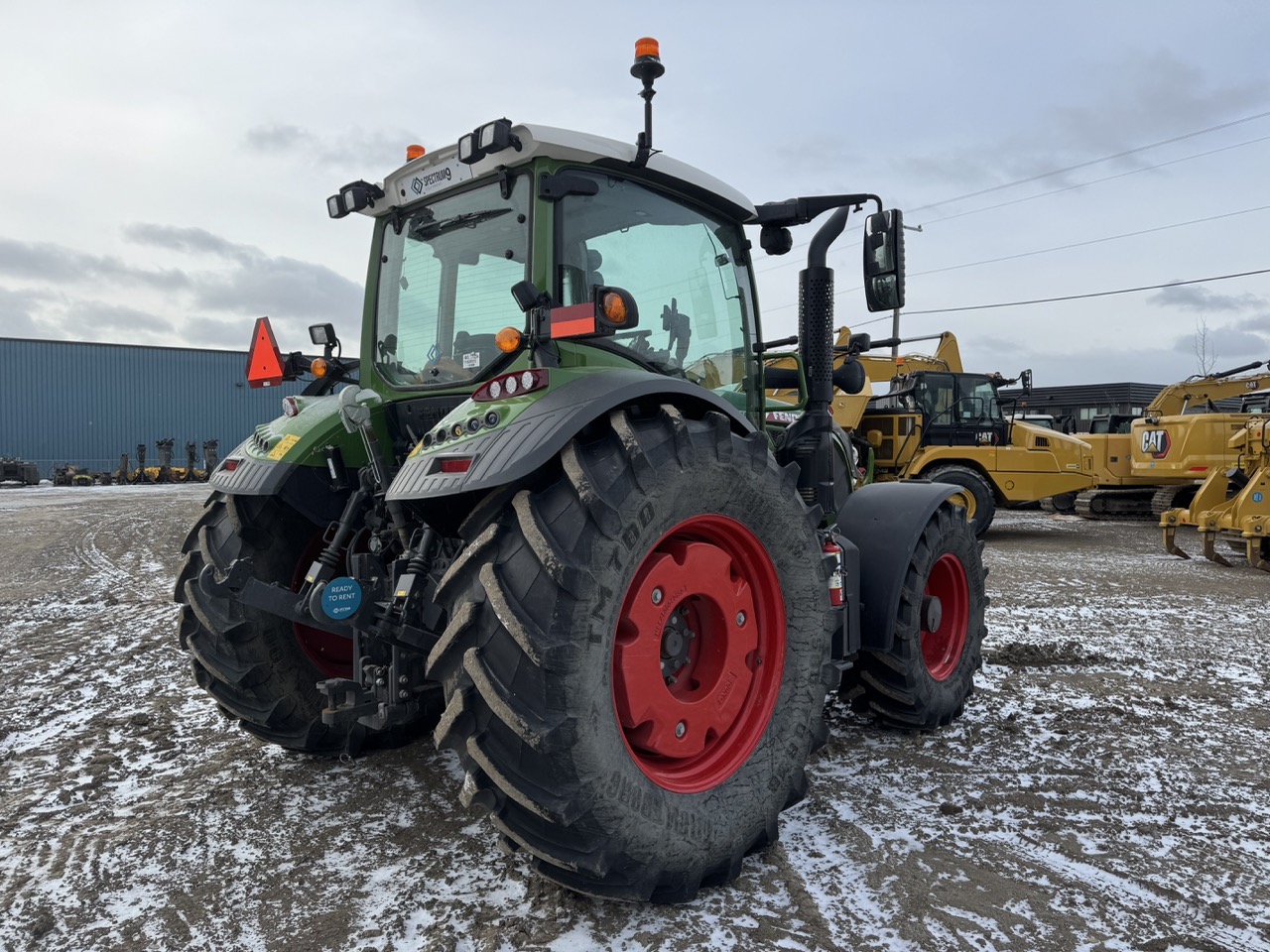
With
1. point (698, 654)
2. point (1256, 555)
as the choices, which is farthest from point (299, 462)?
point (1256, 555)

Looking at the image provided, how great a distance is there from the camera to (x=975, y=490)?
38.8ft

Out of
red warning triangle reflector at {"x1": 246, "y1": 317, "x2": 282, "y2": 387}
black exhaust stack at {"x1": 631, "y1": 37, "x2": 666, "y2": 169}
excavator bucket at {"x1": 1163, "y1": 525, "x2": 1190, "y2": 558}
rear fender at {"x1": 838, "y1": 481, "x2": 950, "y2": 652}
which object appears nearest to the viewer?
black exhaust stack at {"x1": 631, "y1": 37, "x2": 666, "y2": 169}

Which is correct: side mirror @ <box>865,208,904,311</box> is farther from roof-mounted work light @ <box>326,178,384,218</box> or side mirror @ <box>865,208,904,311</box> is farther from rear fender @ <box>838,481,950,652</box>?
roof-mounted work light @ <box>326,178,384,218</box>

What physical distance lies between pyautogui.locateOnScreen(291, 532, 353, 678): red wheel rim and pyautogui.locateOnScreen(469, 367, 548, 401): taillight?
1253mm

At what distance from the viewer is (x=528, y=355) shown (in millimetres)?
2758

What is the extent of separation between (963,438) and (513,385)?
37.0 feet

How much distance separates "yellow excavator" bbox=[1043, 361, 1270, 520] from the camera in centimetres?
1196

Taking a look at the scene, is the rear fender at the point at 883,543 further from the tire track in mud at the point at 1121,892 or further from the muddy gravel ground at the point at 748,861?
the tire track in mud at the point at 1121,892

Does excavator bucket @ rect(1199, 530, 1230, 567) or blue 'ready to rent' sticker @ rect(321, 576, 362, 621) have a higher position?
blue 'ready to rent' sticker @ rect(321, 576, 362, 621)

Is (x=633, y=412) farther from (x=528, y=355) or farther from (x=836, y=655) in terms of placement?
(x=836, y=655)

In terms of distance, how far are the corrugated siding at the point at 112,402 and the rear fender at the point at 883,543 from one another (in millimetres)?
28875

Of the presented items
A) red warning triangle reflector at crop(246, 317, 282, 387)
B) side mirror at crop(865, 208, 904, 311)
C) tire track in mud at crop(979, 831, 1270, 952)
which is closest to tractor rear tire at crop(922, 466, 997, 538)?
side mirror at crop(865, 208, 904, 311)

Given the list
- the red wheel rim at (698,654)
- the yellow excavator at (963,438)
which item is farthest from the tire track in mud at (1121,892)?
the yellow excavator at (963,438)

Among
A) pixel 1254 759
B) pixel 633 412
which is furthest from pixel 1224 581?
pixel 633 412
